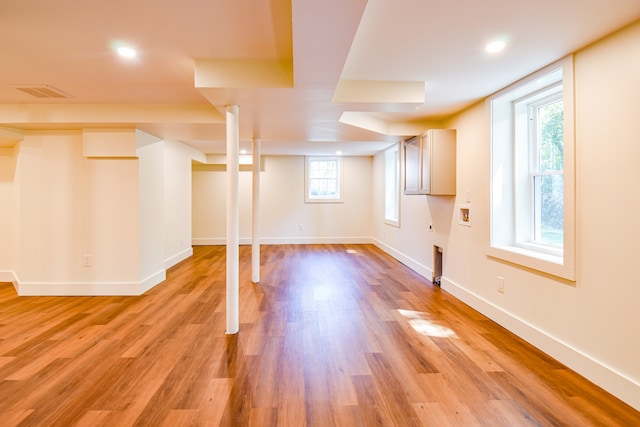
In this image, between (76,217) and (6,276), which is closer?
(76,217)

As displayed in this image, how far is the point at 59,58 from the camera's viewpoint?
231cm

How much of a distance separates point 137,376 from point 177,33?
2.34 meters

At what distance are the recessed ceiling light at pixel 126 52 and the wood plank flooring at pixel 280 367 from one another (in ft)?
7.55

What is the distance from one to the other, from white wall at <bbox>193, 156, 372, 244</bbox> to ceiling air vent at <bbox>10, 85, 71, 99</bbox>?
15.2 feet

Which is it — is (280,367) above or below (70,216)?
below

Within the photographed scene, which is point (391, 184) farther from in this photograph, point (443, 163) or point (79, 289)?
point (79, 289)

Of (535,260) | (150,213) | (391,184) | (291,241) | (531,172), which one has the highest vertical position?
(391,184)

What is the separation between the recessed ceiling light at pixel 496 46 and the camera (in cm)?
208

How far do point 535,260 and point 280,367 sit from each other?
224 cm

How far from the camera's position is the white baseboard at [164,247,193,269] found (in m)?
5.40

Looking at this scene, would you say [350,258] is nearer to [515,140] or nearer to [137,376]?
[515,140]

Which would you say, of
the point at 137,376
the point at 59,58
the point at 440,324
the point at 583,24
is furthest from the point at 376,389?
the point at 59,58

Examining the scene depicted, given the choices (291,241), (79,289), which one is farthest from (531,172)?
(291,241)

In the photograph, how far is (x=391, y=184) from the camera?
6.75 metres
